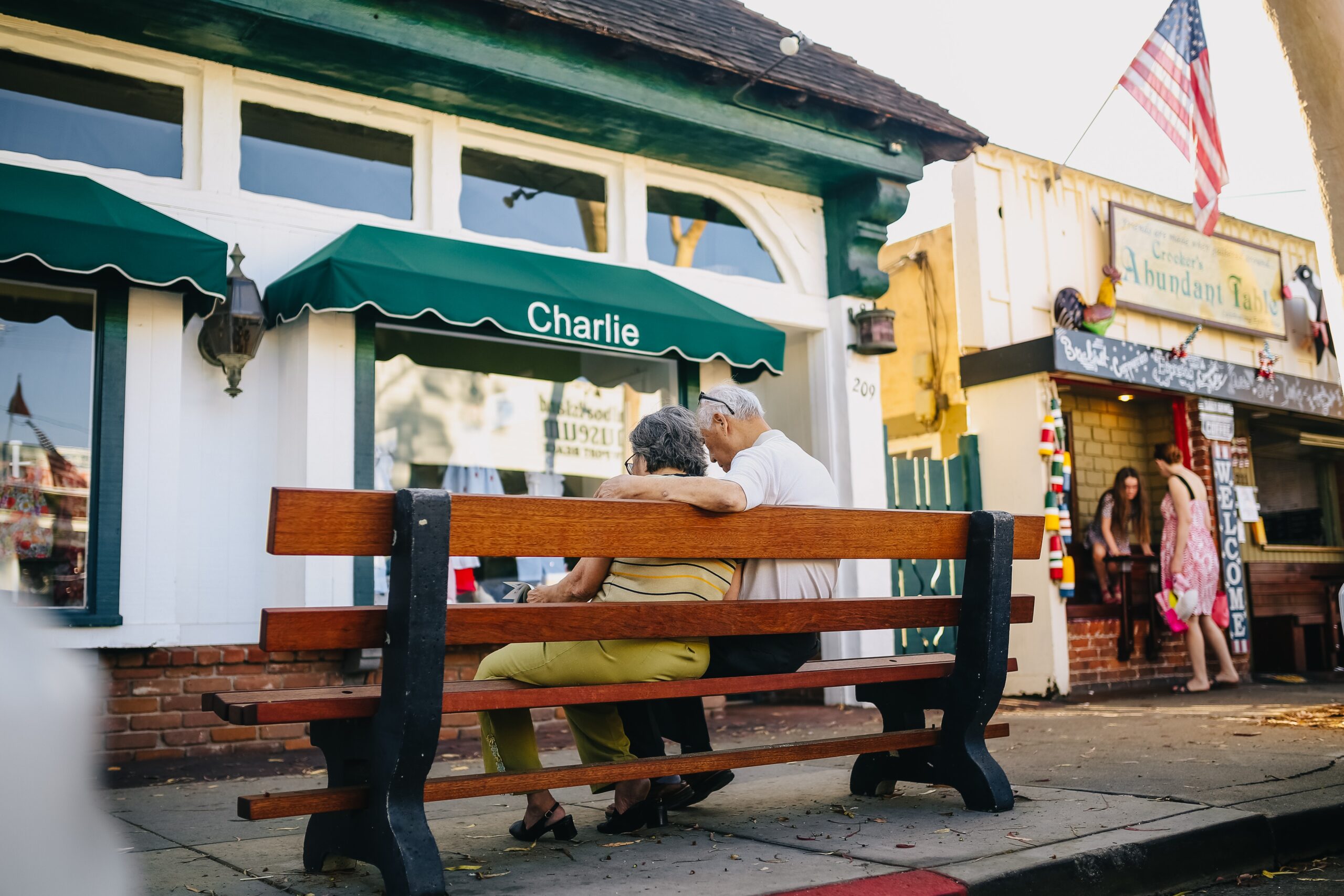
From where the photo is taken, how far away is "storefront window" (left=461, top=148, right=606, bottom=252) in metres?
7.92

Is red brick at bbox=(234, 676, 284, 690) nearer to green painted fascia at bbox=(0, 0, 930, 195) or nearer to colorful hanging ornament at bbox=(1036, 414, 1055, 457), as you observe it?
green painted fascia at bbox=(0, 0, 930, 195)

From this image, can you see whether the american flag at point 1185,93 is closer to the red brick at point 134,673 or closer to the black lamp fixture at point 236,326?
the black lamp fixture at point 236,326

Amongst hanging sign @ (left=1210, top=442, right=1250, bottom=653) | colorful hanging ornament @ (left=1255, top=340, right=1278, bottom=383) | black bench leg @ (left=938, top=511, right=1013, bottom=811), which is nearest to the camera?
black bench leg @ (left=938, top=511, right=1013, bottom=811)

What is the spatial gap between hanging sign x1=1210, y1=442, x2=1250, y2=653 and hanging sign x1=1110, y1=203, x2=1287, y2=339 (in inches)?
62.5

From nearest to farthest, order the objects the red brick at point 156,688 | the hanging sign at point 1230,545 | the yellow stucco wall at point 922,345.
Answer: the red brick at point 156,688 → the yellow stucco wall at point 922,345 → the hanging sign at point 1230,545

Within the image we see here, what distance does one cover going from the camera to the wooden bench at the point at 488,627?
2824 millimetres

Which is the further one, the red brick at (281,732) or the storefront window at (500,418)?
the storefront window at (500,418)

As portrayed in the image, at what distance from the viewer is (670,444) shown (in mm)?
3766

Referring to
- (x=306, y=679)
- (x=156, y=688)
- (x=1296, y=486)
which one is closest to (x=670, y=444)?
(x=306, y=679)

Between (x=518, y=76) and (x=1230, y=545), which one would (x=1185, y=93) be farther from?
(x=518, y=76)

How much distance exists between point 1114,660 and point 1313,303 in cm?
590

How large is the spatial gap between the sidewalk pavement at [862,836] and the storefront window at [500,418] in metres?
2.59

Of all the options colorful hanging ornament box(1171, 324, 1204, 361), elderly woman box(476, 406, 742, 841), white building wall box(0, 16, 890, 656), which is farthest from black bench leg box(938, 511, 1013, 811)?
colorful hanging ornament box(1171, 324, 1204, 361)

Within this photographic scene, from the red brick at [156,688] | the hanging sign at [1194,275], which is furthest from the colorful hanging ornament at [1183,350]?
the red brick at [156,688]
